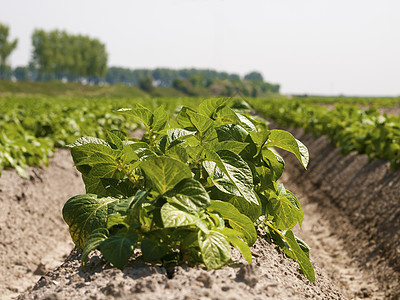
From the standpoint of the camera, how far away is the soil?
123 centimetres

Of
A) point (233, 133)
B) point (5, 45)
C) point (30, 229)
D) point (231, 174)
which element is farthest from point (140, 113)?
point (5, 45)

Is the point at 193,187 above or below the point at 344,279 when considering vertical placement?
above

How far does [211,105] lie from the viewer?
75.9 inches

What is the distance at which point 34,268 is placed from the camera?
154 inches

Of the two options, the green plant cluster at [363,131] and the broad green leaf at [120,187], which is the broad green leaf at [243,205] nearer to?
the broad green leaf at [120,187]

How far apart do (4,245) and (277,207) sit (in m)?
3.38

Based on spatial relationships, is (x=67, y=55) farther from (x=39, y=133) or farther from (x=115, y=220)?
(x=115, y=220)

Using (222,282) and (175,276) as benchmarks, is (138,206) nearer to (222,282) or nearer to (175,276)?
(175,276)

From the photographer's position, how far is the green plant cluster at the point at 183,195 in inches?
52.2

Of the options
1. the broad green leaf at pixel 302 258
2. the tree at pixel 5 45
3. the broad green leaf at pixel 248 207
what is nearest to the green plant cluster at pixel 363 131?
the broad green leaf at pixel 302 258

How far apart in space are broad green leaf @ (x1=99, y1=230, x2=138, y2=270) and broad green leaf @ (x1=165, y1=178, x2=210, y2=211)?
208 mm

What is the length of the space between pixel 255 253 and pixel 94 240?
73cm

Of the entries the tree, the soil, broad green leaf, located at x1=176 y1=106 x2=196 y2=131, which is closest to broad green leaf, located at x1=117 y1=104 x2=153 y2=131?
broad green leaf, located at x1=176 y1=106 x2=196 y2=131

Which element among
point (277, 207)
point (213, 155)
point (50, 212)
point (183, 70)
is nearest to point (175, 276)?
point (213, 155)
